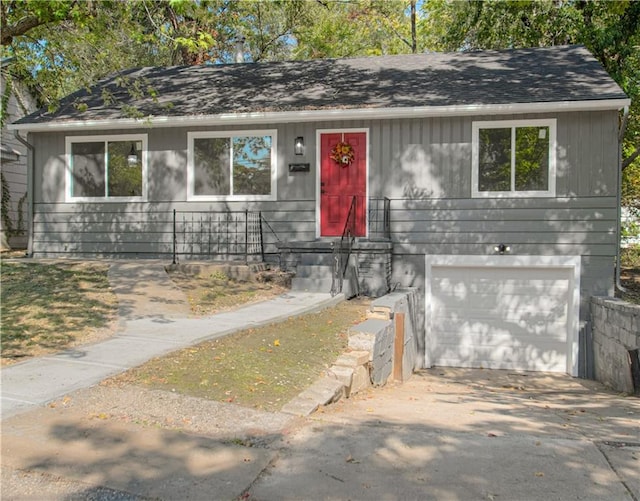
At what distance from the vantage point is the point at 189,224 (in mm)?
11703

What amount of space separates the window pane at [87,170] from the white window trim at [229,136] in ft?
7.39

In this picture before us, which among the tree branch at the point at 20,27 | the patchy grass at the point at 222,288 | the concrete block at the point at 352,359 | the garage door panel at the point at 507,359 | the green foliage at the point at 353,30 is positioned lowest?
the garage door panel at the point at 507,359

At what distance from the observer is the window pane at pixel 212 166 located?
38.1 ft

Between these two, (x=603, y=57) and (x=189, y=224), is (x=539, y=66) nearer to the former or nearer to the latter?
(x=603, y=57)

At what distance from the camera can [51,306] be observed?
23.9 ft

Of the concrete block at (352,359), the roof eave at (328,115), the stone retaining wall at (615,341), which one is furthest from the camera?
the roof eave at (328,115)

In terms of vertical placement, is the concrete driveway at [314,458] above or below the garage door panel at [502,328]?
above

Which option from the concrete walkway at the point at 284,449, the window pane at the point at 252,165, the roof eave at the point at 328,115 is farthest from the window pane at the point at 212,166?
the concrete walkway at the point at 284,449

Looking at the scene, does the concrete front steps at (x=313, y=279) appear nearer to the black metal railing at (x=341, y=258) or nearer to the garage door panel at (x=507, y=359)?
the black metal railing at (x=341, y=258)

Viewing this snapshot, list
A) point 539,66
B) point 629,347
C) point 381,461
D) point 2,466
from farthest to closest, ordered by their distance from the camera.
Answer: point 539,66
point 629,347
point 381,461
point 2,466

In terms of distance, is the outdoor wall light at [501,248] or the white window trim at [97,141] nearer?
the outdoor wall light at [501,248]

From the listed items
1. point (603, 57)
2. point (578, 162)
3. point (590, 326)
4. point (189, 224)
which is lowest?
point (590, 326)

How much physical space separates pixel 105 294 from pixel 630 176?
53.1ft

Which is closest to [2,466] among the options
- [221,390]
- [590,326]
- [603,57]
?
[221,390]
